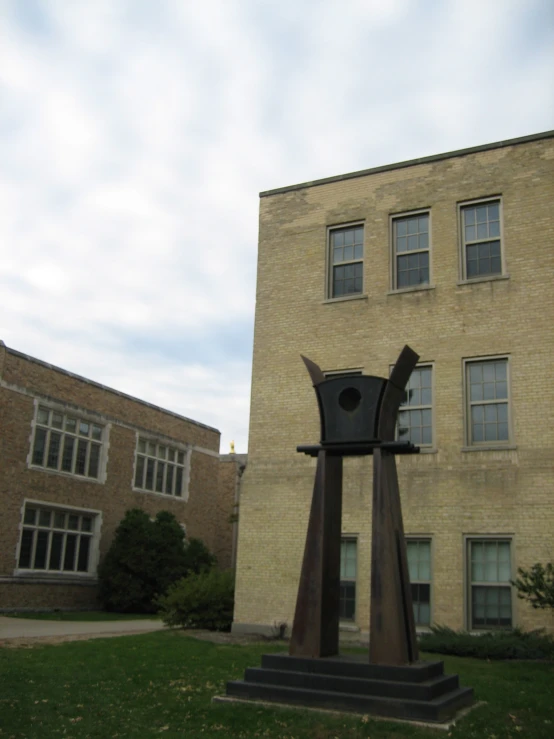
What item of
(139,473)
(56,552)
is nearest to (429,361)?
(56,552)

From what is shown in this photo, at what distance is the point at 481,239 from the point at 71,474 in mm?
16961

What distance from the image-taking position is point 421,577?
53.3ft

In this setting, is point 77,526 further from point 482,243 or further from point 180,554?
point 482,243

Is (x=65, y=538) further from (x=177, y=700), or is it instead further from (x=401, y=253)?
(x=177, y=700)

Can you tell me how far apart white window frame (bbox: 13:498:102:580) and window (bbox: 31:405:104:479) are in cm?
128

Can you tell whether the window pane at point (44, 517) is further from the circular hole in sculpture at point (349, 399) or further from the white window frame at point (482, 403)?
the circular hole in sculpture at point (349, 399)

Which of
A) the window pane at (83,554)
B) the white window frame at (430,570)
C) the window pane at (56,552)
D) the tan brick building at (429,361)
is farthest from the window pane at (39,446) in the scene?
the white window frame at (430,570)

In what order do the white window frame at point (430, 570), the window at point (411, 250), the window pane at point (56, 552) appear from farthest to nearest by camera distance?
the window pane at point (56, 552)
the window at point (411, 250)
the white window frame at point (430, 570)

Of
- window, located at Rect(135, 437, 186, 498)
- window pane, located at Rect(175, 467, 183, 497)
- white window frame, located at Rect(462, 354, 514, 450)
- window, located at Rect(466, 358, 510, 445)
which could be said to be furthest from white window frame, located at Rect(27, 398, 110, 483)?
window, located at Rect(466, 358, 510, 445)

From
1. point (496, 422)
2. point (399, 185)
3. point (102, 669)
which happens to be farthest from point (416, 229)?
point (102, 669)

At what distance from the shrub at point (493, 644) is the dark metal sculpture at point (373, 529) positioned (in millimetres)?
5171

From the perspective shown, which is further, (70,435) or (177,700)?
(70,435)

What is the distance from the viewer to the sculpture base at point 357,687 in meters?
8.24

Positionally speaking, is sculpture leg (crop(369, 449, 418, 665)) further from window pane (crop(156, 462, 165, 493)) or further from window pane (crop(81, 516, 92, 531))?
window pane (crop(156, 462, 165, 493))
